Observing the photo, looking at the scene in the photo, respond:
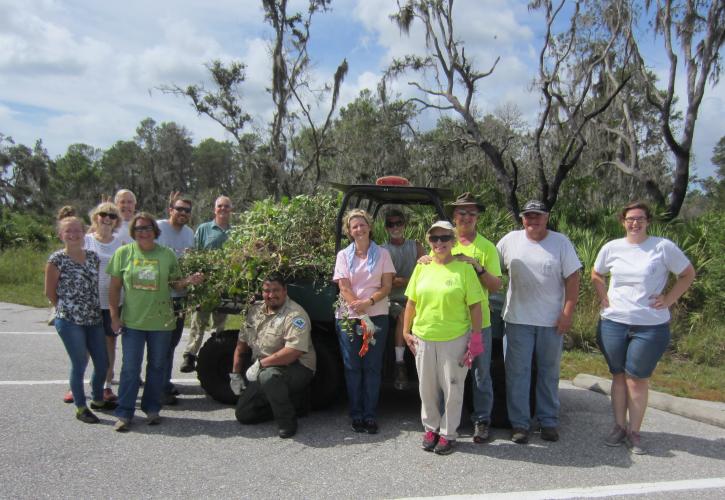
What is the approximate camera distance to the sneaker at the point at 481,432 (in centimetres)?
427

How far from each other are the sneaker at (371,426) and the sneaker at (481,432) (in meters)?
0.76

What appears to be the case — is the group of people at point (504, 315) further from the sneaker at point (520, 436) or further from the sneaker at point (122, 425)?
the sneaker at point (122, 425)

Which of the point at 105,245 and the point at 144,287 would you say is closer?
the point at 144,287

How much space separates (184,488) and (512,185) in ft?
40.5

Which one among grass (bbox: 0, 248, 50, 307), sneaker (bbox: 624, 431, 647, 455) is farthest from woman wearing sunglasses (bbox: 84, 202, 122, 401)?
Answer: grass (bbox: 0, 248, 50, 307)

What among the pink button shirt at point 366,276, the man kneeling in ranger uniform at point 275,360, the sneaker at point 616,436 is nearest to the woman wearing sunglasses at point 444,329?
the pink button shirt at point 366,276

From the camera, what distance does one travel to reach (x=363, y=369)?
4531mm

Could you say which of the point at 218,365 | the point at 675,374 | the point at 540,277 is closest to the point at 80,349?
the point at 218,365

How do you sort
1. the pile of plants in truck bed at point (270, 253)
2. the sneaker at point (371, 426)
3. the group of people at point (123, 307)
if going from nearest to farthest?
the sneaker at point (371, 426)
the group of people at point (123, 307)
the pile of plants in truck bed at point (270, 253)

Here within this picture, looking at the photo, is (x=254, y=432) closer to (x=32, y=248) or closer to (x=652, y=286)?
(x=652, y=286)

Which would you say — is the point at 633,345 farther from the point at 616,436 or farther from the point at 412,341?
the point at 412,341

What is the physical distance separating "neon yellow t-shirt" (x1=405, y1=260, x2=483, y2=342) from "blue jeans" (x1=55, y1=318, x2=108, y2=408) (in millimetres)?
2660

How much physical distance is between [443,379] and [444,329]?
39 centimetres

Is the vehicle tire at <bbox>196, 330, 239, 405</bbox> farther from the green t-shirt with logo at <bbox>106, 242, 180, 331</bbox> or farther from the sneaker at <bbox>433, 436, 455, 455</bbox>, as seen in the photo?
the sneaker at <bbox>433, 436, 455, 455</bbox>
